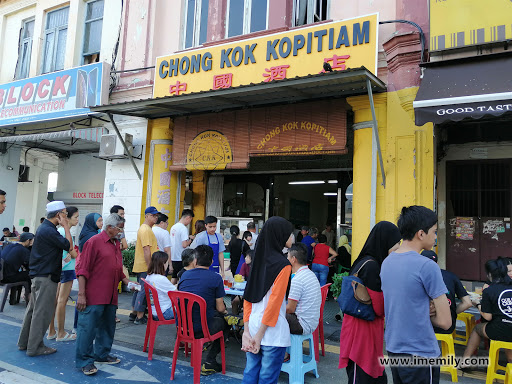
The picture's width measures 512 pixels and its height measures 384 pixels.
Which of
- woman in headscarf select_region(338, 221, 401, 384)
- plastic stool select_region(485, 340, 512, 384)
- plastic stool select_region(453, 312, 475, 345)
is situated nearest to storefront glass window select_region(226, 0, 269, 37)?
plastic stool select_region(453, 312, 475, 345)

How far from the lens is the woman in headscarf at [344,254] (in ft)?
30.8

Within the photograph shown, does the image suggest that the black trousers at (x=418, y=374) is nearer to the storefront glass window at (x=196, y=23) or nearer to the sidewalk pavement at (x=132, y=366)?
the sidewalk pavement at (x=132, y=366)

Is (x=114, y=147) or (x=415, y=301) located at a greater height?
(x=114, y=147)

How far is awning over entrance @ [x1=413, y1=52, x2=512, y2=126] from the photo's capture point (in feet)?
17.3

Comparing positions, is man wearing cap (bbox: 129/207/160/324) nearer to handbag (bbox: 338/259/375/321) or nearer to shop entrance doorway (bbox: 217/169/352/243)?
handbag (bbox: 338/259/375/321)

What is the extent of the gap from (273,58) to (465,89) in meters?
3.78

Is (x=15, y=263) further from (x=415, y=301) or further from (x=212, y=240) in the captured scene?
(x=415, y=301)

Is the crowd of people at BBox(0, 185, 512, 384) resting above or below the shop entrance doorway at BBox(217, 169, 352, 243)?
below

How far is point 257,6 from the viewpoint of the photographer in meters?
9.05

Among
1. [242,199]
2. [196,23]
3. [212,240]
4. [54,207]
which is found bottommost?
[212,240]

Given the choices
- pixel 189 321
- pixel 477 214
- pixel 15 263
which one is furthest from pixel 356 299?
pixel 15 263

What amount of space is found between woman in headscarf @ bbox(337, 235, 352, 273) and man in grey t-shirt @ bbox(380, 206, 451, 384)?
6925mm

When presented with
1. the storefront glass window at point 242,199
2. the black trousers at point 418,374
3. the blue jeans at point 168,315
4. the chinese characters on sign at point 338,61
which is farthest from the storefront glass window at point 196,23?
the black trousers at point 418,374

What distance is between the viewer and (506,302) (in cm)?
434
